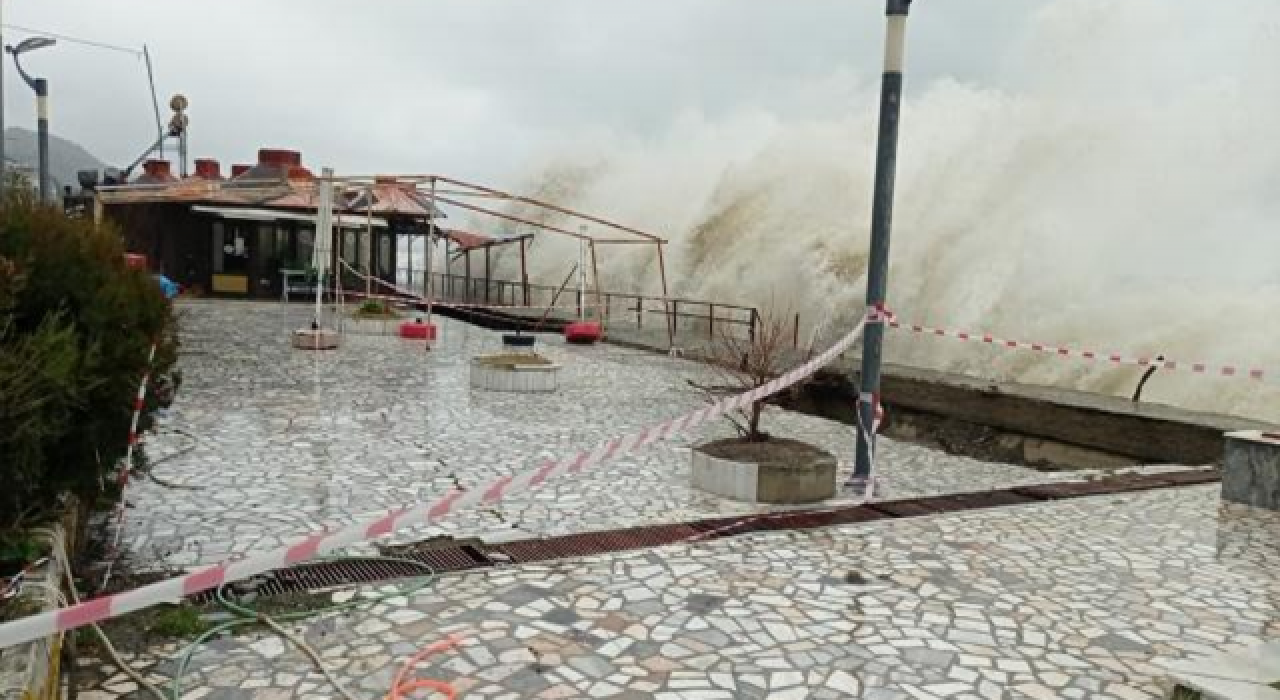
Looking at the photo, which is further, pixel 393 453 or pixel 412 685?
pixel 393 453

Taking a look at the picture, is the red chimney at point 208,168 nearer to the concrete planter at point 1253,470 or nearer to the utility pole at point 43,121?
the utility pole at point 43,121

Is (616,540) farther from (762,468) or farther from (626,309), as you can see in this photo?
(626,309)

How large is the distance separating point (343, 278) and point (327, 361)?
15734 mm

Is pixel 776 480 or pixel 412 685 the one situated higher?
pixel 776 480

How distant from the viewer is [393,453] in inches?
288

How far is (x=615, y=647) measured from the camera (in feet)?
12.3

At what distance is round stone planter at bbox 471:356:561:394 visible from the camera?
1089 cm

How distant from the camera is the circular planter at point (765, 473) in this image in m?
6.23

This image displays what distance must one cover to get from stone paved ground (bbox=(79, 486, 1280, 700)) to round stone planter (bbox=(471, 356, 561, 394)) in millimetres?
5845

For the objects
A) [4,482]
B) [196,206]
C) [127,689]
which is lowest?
[127,689]

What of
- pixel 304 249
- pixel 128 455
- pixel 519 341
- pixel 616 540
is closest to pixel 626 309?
pixel 519 341

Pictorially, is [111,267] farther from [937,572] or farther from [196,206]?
[196,206]

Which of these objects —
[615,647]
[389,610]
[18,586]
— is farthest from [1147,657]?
[18,586]

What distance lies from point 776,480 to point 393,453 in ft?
9.76
